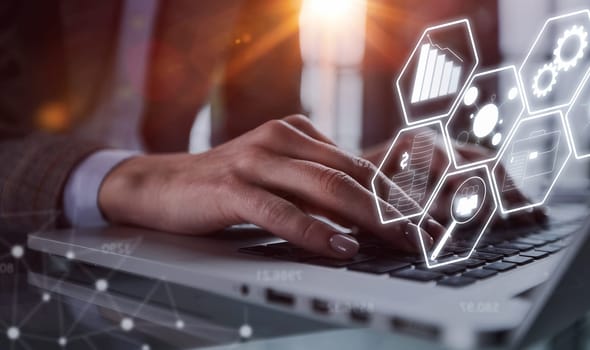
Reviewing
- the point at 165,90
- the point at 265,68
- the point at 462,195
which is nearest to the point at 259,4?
the point at 265,68

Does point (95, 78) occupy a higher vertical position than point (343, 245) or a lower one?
higher

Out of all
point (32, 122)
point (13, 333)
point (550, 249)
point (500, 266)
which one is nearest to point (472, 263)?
point (500, 266)

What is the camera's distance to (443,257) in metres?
0.46

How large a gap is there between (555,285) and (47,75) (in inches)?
20.0

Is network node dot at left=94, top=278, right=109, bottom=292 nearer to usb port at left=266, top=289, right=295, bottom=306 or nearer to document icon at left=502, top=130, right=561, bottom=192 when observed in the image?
usb port at left=266, top=289, right=295, bottom=306

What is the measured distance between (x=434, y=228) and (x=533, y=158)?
139 millimetres

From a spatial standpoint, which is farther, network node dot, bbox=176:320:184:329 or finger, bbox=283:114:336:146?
finger, bbox=283:114:336:146

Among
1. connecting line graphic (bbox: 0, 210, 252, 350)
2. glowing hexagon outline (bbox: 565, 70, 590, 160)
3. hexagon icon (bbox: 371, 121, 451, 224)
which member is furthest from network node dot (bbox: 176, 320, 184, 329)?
glowing hexagon outline (bbox: 565, 70, 590, 160)

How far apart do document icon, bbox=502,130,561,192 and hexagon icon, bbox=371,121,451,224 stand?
0.06 meters

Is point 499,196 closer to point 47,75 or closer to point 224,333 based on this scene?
point 224,333

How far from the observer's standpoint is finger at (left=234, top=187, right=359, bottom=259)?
0.46 m

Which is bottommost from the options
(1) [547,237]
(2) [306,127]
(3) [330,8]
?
(1) [547,237]

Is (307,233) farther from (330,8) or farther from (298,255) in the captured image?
(330,8)

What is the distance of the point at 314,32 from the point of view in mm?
559
